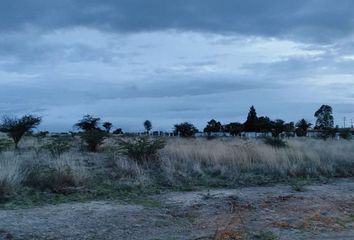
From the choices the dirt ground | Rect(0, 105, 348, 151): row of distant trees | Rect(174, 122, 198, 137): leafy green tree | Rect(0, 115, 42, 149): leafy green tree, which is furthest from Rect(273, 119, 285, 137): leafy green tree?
the dirt ground

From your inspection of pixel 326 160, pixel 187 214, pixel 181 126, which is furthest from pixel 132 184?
pixel 181 126

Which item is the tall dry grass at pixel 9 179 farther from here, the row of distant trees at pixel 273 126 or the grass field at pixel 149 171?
the row of distant trees at pixel 273 126

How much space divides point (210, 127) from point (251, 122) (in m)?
6.62

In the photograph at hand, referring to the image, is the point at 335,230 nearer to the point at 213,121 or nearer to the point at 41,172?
the point at 41,172

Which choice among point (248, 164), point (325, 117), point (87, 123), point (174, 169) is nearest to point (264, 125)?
point (325, 117)

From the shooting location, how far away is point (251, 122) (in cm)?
8550

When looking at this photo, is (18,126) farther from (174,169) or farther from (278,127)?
(278,127)

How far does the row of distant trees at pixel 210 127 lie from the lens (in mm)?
28655

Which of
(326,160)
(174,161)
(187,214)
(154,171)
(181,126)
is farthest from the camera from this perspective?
(181,126)

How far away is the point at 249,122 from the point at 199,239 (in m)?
77.9

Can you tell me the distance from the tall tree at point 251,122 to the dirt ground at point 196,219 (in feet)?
232

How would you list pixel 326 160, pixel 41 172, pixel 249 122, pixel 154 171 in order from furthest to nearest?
pixel 249 122, pixel 326 160, pixel 154 171, pixel 41 172

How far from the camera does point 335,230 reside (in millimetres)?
9969

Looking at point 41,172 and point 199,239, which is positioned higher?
point 41,172
